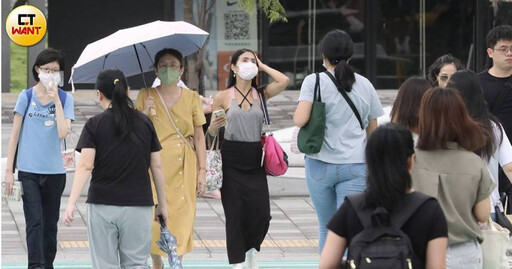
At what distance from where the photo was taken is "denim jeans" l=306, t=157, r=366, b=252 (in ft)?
24.6

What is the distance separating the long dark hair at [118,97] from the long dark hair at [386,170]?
8.37 ft

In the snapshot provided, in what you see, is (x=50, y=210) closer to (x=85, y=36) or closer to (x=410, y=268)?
(x=410, y=268)

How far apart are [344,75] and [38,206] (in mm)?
2346

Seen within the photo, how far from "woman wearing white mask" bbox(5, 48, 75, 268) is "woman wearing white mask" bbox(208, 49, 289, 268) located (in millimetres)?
1081

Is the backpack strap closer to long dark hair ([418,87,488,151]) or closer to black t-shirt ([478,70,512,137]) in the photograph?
long dark hair ([418,87,488,151])

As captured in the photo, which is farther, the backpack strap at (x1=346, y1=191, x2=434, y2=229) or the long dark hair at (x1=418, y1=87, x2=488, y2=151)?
the long dark hair at (x1=418, y1=87, x2=488, y2=151)

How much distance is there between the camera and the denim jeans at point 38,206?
820 centimetres

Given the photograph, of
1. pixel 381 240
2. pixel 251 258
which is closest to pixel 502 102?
pixel 251 258

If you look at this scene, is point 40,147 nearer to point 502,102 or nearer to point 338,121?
point 338,121

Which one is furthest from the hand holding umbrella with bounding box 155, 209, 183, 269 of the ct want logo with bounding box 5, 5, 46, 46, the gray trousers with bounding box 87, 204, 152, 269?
the ct want logo with bounding box 5, 5, 46, 46

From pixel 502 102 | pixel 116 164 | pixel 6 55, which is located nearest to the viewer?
pixel 116 164

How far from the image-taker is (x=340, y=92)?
25.0ft

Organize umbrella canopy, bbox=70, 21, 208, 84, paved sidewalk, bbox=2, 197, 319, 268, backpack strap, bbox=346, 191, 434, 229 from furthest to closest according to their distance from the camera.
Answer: paved sidewalk, bbox=2, 197, 319, 268
umbrella canopy, bbox=70, 21, 208, 84
backpack strap, bbox=346, 191, 434, 229

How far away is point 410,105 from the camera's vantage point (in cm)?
602
